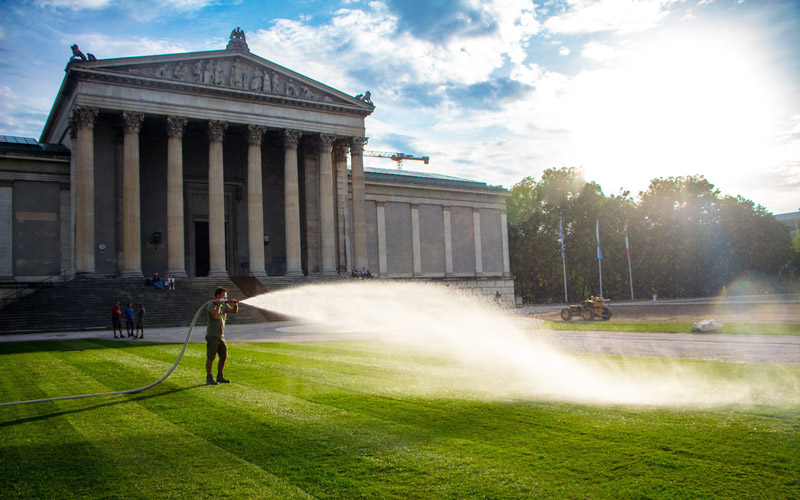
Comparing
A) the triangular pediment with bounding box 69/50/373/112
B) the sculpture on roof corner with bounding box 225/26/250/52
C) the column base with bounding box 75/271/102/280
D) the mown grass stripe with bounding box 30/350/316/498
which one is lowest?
the mown grass stripe with bounding box 30/350/316/498

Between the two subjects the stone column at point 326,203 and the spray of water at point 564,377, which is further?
the stone column at point 326,203

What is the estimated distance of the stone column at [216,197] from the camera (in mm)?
48156

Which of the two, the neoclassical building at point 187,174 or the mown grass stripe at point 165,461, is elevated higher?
the neoclassical building at point 187,174

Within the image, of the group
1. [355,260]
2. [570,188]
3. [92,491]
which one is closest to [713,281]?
[570,188]

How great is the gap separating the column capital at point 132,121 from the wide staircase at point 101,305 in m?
11.2

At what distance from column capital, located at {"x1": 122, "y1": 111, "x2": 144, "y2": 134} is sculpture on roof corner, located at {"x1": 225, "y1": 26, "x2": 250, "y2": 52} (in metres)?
9.73

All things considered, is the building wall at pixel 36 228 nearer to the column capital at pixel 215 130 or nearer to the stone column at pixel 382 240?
the column capital at pixel 215 130

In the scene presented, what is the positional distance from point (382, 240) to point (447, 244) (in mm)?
9136

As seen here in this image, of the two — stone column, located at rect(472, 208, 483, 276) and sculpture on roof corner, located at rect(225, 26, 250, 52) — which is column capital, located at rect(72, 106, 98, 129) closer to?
sculpture on roof corner, located at rect(225, 26, 250, 52)

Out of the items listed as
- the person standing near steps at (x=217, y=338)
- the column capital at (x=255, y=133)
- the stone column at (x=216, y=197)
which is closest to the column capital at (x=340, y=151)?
the column capital at (x=255, y=133)

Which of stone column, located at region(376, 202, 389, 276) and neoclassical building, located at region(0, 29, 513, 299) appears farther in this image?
stone column, located at region(376, 202, 389, 276)

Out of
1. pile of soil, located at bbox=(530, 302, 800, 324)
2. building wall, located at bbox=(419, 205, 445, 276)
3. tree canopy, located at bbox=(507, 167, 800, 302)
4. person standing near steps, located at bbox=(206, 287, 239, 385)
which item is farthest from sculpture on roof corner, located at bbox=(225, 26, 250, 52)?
tree canopy, located at bbox=(507, 167, 800, 302)

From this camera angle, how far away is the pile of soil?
128 feet

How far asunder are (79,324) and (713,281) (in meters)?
80.2
